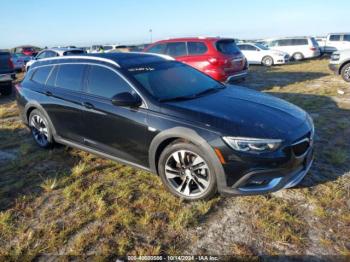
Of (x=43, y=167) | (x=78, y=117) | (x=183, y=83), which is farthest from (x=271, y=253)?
(x=43, y=167)

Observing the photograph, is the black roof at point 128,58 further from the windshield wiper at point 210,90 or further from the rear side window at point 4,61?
the rear side window at point 4,61

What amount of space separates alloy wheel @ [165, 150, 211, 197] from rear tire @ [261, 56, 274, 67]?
59.0 ft

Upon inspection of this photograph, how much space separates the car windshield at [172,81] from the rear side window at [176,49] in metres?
5.50

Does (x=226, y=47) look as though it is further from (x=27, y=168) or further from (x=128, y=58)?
(x=27, y=168)

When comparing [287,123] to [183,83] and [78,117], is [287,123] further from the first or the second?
[78,117]

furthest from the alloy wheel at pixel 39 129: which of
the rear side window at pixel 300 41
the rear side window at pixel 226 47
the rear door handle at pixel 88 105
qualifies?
the rear side window at pixel 300 41

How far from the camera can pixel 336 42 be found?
22578mm

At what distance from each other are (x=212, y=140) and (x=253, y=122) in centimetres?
51

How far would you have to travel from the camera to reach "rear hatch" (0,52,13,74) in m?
10.5

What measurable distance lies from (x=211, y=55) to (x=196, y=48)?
0.72 m

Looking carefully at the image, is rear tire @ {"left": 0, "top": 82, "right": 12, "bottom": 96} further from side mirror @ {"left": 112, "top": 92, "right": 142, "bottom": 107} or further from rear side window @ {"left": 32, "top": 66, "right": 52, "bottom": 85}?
side mirror @ {"left": 112, "top": 92, "right": 142, "bottom": 107}

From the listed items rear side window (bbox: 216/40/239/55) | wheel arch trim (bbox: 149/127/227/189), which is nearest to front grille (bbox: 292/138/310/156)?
wheel arch trim (bbox: 149/127/227/189)

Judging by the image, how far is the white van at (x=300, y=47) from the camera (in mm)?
21719

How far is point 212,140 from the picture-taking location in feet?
10.7
